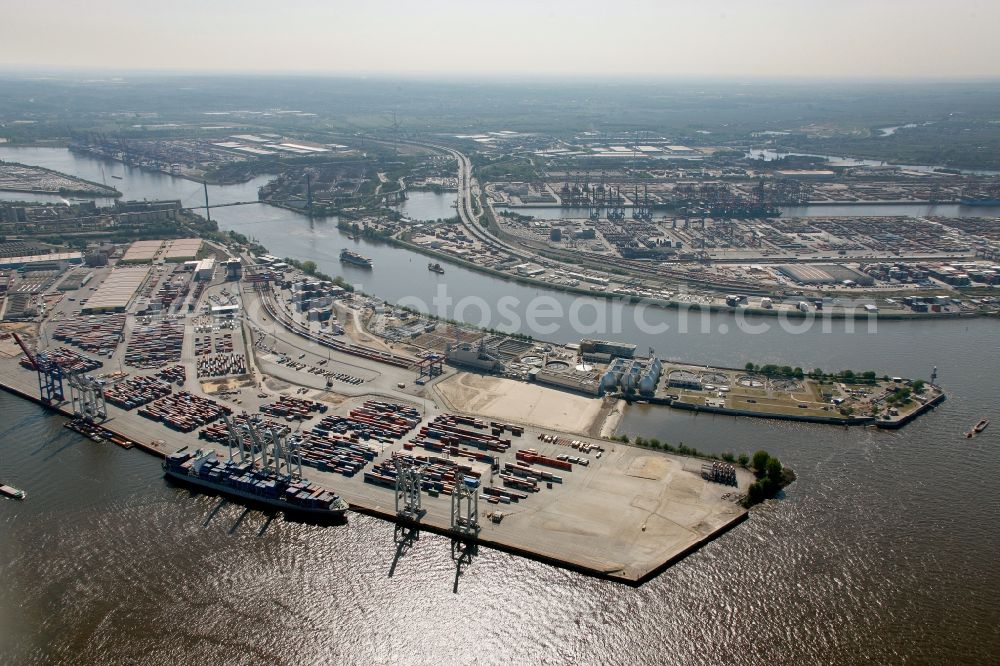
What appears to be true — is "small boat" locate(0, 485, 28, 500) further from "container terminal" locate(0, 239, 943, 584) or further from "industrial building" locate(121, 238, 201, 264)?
"industrial building" locate(121, 238, 201, 264)

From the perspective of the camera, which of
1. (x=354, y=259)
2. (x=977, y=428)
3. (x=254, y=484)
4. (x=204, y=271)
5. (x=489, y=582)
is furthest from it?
(x=354, y=259)

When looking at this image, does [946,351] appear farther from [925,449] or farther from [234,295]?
[234,295]

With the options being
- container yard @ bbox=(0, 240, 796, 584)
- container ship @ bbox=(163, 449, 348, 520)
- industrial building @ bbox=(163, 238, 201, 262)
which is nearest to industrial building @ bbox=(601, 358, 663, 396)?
container yard @ bbox=(0, 240, 796, 584)

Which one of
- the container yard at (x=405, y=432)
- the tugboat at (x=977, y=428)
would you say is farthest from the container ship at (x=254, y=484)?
the tugboat at (x=977, y=428)

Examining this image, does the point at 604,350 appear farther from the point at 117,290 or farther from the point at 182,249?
the point at 182,249

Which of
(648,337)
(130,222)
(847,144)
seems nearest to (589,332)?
(648,337)

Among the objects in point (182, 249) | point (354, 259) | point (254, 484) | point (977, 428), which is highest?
point (182, 249)

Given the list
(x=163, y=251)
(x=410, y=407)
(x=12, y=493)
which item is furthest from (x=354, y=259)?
(x=12, y=493)
